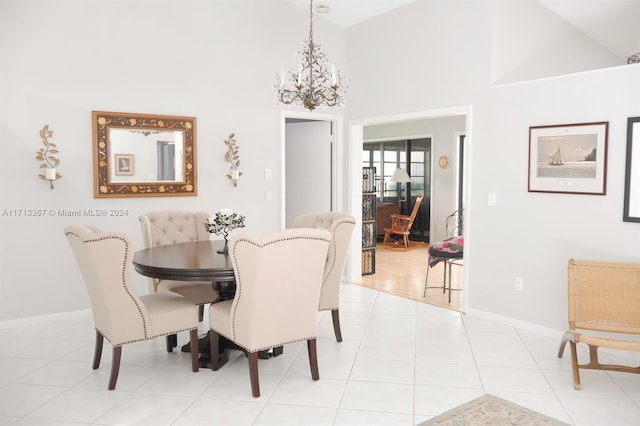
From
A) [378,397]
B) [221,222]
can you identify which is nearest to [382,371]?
[378,397]

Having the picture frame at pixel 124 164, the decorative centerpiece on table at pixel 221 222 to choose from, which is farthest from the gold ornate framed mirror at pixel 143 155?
the decorative centerpiece on table at pixel 221 222

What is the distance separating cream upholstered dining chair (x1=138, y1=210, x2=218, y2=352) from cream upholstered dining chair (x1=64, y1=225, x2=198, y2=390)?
1.61 feet

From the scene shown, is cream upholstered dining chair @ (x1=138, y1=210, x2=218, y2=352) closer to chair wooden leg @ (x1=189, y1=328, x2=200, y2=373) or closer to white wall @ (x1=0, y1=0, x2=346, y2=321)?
chair wooden leg @ (x1=189, y1=328, x2=200, y2=373)

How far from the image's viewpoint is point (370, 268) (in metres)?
6.54

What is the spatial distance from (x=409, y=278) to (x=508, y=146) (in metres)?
2.49

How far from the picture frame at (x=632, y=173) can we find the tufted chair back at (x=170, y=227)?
333cm

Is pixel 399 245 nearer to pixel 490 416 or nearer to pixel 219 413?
pixel 490 416

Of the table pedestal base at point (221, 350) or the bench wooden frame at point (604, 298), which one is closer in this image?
the bench wooden frame at point (604, 298)

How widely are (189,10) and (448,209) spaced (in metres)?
5.64

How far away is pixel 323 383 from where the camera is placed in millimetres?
3158

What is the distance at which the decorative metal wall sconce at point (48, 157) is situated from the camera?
436cm

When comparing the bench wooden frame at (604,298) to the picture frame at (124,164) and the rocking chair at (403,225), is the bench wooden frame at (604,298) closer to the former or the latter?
the picture frame at (124,164)

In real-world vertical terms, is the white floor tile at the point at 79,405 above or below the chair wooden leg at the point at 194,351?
below

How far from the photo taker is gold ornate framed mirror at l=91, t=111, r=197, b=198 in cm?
465
